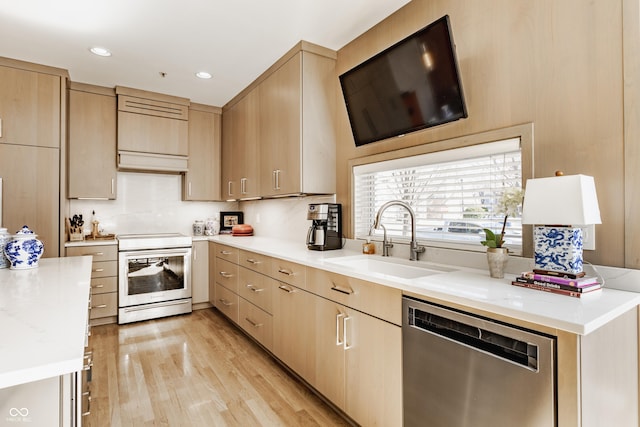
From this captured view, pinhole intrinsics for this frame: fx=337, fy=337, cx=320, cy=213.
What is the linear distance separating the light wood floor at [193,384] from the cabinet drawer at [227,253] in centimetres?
73

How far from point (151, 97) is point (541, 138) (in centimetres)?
394

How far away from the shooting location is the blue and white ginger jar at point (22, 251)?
5.89ft

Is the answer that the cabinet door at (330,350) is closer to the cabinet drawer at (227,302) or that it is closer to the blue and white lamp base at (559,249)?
the blue and white lamp base at (559,249)

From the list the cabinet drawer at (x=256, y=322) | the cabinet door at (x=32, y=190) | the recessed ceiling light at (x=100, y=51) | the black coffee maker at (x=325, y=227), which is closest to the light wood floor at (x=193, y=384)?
the cabinet drawer at (x=256, y=322)

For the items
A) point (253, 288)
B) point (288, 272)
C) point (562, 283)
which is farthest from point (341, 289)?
point (253, 288)

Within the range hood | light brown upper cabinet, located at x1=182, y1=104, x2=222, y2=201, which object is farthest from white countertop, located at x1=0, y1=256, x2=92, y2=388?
light brown upper cabinet, located at x1=182, y1=104, x2=222, y2=201

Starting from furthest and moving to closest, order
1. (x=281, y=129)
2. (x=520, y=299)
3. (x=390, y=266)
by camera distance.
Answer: (x=281, y=129), (x=390, y=266), (x=520, y=299)

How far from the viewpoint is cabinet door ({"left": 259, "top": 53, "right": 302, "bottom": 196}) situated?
9.20 ft

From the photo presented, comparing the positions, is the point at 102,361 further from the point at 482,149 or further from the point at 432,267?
the point at 482,149

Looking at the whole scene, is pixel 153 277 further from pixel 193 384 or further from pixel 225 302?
pixel 193 384

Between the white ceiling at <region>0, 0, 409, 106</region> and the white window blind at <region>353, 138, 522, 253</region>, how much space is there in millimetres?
1098

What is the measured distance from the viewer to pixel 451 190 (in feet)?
6.76

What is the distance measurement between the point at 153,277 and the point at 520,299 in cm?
360

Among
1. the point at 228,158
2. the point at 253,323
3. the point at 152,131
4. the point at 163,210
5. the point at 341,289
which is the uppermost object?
the point at 152,131
